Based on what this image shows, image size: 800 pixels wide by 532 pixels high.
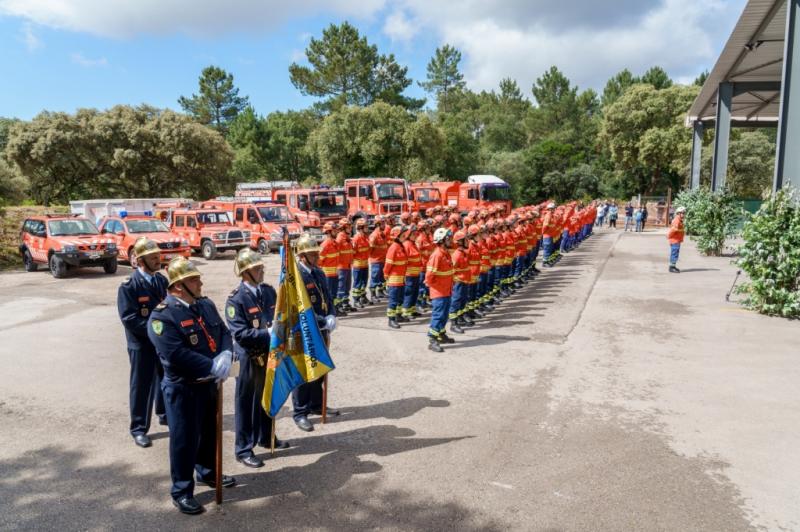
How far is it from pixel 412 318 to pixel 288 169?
51.8m

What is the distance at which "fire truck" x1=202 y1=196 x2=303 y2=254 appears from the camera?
21.9 m

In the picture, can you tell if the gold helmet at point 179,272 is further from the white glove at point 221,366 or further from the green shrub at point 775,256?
the green shrub at point 775,256

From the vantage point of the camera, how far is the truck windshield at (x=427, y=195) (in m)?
29.2

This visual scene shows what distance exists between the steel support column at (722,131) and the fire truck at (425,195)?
12669mm

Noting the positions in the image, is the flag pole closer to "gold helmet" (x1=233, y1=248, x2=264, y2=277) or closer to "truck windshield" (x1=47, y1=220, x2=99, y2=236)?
"gold helmet" (x1=233, y1=248, x2=264, y2=277)

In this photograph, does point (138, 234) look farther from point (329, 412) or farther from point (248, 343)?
point (248, 343)

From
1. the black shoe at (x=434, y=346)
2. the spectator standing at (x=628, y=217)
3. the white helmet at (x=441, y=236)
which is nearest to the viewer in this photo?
the black shoe at (x=434, y=346)

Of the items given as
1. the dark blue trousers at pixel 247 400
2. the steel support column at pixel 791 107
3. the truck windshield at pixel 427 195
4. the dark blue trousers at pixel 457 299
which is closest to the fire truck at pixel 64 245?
the dark blue trousers at pixel 457 299

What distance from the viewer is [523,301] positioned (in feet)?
42.4

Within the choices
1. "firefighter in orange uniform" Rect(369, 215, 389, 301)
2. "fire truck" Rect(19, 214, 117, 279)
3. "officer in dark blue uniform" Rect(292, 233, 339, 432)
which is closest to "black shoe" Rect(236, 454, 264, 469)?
"officer in dark blue uniform" Rect(292, 233, 339, 432)

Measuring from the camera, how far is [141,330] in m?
5.64

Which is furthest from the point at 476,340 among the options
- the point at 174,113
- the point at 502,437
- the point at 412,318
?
the point at 174,113

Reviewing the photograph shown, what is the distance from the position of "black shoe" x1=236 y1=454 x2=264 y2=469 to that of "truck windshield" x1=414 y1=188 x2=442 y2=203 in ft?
80.7

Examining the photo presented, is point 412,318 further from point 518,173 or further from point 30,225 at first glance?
point 518,173
